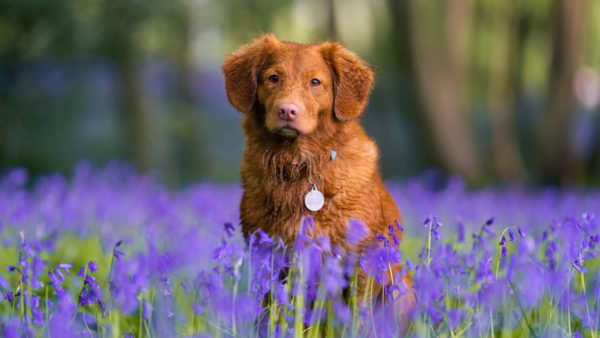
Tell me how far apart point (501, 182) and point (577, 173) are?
1300 mm

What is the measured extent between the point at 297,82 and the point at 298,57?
189 mm

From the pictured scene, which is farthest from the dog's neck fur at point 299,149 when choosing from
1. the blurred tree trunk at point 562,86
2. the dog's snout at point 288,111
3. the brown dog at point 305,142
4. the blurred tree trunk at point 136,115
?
the blurred tree trunk at point 136,115

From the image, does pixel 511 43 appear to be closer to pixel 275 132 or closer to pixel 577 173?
pixel 577 173

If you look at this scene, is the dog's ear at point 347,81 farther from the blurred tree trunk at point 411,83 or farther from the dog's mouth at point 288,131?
the blurred tree trunk at point 411,83

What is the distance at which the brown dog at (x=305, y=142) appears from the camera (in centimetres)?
361

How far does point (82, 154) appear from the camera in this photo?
19781mm

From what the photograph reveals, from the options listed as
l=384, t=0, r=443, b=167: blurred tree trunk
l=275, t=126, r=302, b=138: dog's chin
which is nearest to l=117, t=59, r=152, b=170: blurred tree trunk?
l=384, t=0, r=443, b=167: blurred tree trunk

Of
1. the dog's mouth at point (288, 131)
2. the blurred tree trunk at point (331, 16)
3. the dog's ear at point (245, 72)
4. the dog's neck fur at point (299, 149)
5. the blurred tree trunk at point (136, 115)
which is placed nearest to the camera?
the dog's mouth at point (288, 131)

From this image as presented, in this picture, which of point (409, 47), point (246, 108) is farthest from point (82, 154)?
point (246, 108)

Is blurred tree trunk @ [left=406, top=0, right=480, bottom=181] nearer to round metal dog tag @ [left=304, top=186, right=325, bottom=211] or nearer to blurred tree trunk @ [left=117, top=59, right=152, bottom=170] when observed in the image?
blurred tree trunk @ [left=117, top=59, right=152, bottom=170]

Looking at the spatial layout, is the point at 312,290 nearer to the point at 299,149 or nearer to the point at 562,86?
the point at 299,149

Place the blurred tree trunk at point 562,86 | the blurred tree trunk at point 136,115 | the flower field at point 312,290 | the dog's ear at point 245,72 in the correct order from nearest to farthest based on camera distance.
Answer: the flower field at point 312,290
the dog's ear at point 245,72
the blurred tree trunk at point 562,86
the blurred tree trunk at point 136,115

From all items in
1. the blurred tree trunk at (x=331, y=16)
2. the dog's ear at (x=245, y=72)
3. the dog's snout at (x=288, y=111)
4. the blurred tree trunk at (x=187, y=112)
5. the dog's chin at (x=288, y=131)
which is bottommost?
the blurred tree trunk at (x=187, y=112)

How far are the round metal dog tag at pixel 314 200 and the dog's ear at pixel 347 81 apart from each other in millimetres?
550
